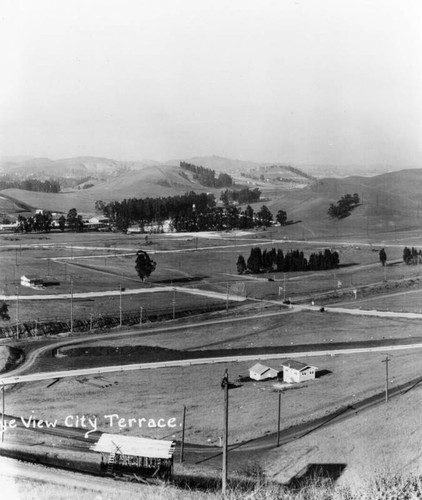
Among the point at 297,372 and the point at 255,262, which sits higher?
the point at 255,262

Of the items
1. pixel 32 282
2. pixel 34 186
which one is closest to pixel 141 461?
pixel 32 282

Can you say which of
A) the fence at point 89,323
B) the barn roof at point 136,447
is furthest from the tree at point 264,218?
the barn roof at point 136,447

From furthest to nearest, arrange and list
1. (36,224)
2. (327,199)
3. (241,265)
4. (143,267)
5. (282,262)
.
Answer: (327,199) → (36,224) → (282,262) → (241,265) → (143,267)

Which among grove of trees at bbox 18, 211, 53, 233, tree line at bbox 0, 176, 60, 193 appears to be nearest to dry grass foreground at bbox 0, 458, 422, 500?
grove of trees at bbox 18, 211, 53, 233

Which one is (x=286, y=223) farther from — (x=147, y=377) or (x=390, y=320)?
(x=147, y=377)

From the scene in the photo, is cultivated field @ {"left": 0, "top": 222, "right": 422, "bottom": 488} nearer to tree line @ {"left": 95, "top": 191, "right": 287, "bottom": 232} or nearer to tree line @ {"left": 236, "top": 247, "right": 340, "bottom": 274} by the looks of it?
tree line @ {"left": 236, "top": 247, "right": 340, "bottom": 274}

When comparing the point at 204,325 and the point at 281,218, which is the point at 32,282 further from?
the point at 281,218
